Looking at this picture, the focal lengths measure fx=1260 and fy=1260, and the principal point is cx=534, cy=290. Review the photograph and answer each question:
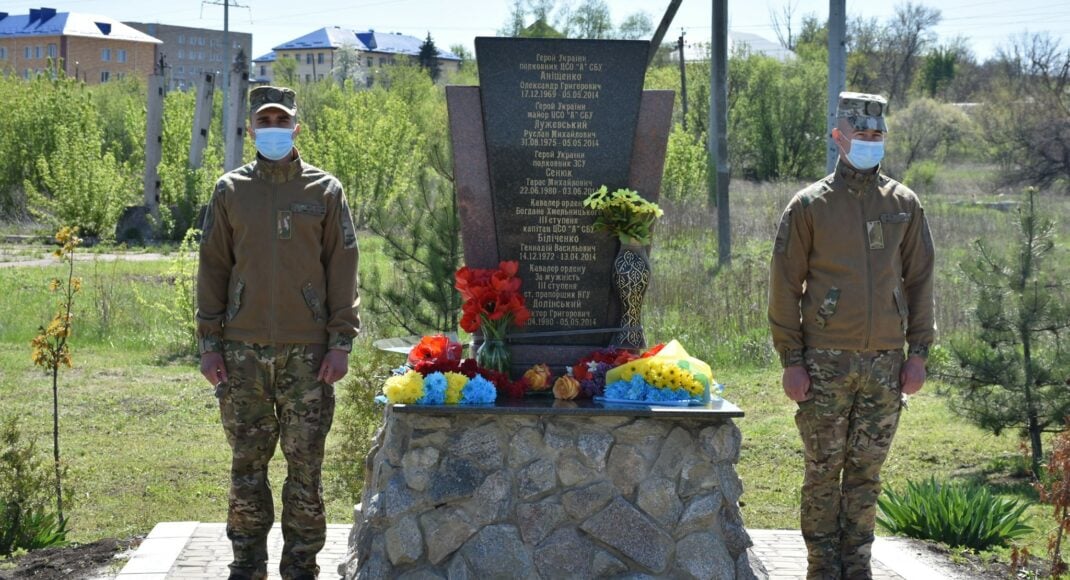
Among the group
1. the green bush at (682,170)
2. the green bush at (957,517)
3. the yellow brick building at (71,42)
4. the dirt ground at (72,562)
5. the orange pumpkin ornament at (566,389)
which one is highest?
the yellow brick building at (71,42)

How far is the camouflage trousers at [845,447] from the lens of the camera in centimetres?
538

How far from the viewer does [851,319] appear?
5336 millimetres

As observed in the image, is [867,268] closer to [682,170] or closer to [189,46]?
[682,170]

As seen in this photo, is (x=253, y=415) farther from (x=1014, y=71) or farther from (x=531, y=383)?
(x=1014, y=71)

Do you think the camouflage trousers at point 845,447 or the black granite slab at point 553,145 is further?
the black granite slab at point 553,145

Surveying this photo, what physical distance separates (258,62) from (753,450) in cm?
11810

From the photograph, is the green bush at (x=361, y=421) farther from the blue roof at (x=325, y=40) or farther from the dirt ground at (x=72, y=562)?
the blue roof at (x=325, y=40)

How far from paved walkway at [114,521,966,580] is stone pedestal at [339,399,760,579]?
2.98 feet

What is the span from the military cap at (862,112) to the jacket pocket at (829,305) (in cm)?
70

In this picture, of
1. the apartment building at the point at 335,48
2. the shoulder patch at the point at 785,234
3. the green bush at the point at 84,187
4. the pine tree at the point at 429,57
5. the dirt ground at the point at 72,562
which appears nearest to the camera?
the shoulder patch at the point at 785,234

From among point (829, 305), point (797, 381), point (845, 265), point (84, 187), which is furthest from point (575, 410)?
point (84, 187)

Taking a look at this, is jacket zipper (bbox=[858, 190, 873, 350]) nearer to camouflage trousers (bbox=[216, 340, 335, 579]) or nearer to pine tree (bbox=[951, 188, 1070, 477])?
camouflage trousers (bbox=[216, 340, 335, 579])

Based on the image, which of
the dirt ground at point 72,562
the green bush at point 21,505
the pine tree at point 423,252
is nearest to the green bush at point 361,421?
the dirt ground at point 72,562

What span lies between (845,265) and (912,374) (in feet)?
1.82
